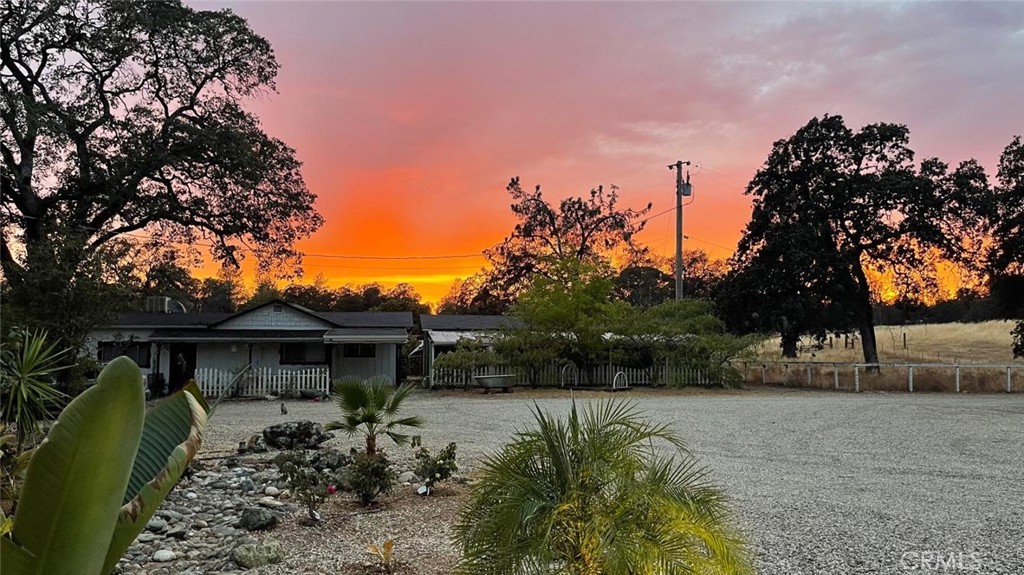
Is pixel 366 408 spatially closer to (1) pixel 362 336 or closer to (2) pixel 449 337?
(1) pixel 362 336

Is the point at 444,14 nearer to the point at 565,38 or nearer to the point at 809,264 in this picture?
the point at 565,38

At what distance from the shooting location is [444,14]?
7953 millimetres

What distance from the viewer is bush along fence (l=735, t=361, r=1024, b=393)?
20.9 meters

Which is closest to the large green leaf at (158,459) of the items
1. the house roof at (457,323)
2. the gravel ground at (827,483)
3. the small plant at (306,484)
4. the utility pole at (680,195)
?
the gravel ground at (827,483)

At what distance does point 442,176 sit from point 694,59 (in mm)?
8603

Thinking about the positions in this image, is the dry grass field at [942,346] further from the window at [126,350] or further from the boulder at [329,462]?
the window at [126,350]

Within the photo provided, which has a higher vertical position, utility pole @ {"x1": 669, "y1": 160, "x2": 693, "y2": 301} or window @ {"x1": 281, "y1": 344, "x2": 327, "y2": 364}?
utility pole @ {"x1": 669, "y1": 160, "x2": 693, "y2": 301}

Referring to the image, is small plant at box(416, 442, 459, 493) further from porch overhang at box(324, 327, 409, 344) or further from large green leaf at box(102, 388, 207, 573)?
porch overhang at box(324, 327, 409, 344)

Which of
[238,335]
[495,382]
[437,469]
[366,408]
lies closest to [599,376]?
[495,382]

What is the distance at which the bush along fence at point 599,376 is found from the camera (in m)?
21.9

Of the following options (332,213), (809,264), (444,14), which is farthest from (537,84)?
(809,264)

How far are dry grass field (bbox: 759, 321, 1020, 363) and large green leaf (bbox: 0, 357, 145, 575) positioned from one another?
1088 inches

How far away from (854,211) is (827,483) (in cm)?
2301

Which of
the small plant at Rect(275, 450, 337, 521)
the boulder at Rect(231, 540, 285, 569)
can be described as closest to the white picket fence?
the small plant at Rect(275, 450, 337, 521)
